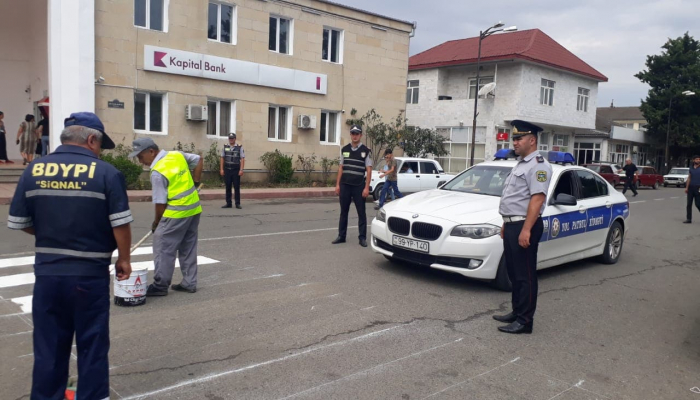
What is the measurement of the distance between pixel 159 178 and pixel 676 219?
15542 millimetres

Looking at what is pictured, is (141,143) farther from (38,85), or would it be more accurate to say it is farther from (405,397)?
(38,85)

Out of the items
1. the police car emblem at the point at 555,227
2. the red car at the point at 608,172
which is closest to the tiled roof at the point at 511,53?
the red car at the point at 608,172

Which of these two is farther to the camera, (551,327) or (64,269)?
(551,327)

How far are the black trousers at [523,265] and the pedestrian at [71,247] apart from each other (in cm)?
344

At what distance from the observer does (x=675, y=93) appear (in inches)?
1874

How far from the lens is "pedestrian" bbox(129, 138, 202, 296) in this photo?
5.57 metres

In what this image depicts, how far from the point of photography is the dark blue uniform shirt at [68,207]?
9.84 feet

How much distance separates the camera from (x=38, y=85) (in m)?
20.6

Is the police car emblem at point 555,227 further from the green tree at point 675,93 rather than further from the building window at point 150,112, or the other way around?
the green tree at point 675,93

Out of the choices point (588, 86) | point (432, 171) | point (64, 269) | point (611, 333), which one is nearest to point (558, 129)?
point (588, 86)

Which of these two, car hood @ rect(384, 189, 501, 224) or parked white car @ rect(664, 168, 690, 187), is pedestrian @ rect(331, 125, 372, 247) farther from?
parked white car @ rect(664, 168, 690, 187)

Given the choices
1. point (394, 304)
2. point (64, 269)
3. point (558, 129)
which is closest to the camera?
point (64, 269)

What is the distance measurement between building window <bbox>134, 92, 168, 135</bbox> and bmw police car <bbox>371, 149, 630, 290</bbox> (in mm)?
13196

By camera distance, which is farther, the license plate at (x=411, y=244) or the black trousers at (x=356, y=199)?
the black trousers at (x=356, y=199)
